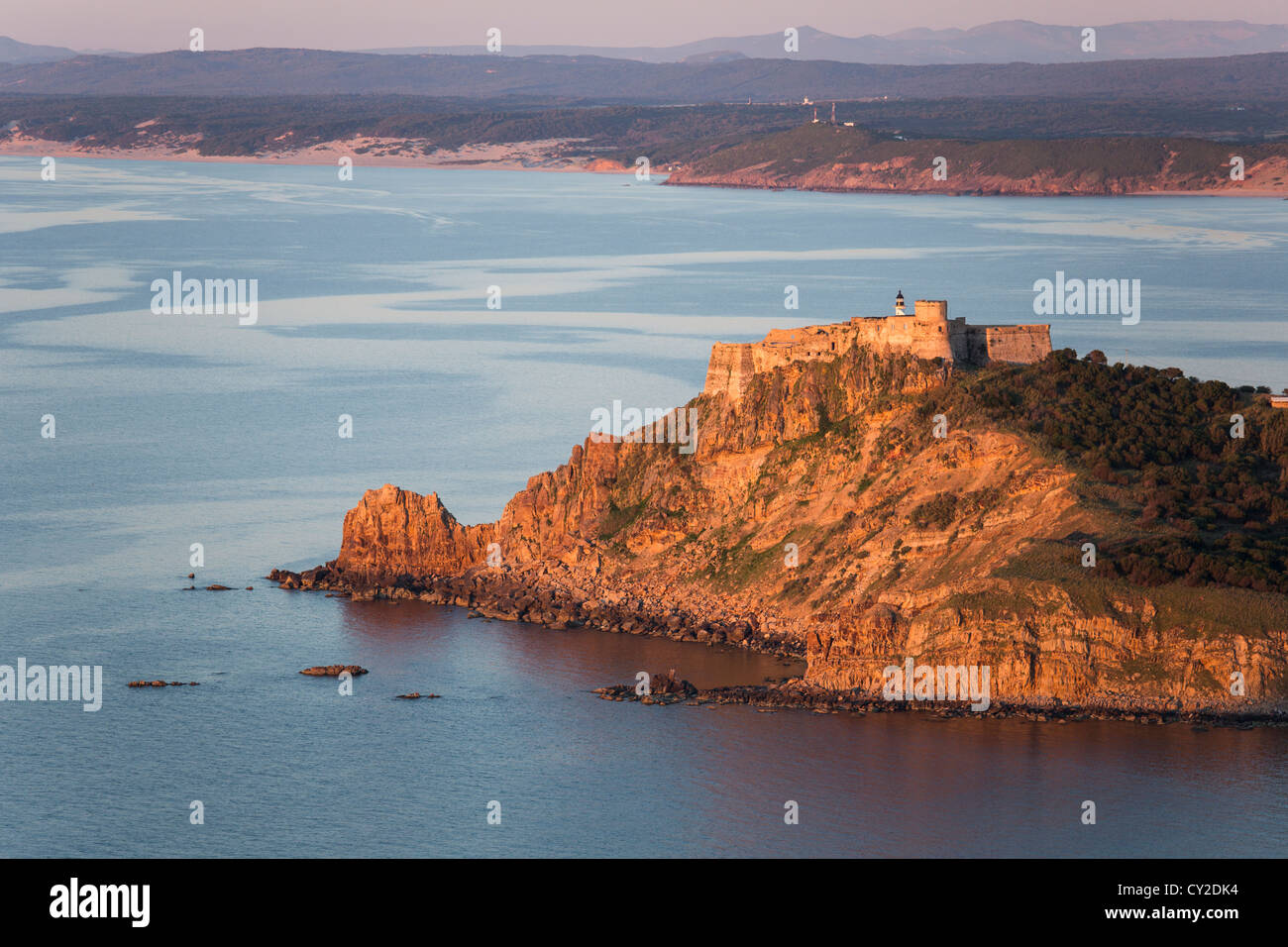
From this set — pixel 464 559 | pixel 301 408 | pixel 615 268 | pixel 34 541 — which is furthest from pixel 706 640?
pixel 615 268

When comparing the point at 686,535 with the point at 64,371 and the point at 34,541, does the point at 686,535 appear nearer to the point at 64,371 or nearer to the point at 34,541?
the point at 34,541

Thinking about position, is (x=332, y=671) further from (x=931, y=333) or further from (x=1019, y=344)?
(x=1019, y=344)

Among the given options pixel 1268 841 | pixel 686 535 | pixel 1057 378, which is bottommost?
pixel 1268 841

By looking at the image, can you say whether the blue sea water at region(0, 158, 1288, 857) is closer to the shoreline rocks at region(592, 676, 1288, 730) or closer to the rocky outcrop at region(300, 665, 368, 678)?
the shoreline rocks at region(592, 676, 1288, 730)
